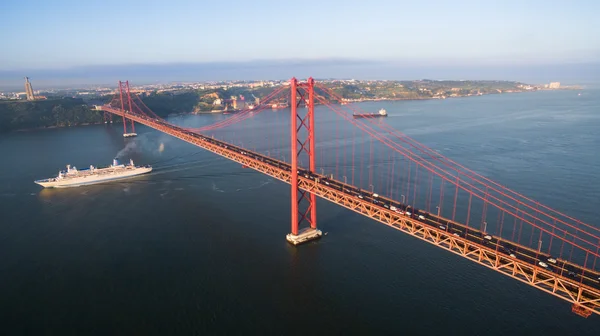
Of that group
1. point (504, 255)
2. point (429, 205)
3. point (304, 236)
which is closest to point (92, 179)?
point (304, 236)

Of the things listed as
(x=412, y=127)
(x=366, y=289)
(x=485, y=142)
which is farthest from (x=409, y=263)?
(x=412, y=127)

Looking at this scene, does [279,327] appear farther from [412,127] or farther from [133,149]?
[412,127]

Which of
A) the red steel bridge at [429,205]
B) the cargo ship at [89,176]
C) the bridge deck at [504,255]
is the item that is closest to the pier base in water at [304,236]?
the red steel bridge at [429,205]

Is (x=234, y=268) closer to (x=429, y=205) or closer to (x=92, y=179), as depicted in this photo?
(x=429, y=205)

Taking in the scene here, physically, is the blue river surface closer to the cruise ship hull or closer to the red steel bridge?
the cruise ship hull

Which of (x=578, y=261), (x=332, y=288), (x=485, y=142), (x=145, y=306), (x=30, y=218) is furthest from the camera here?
(x=485, y=142)

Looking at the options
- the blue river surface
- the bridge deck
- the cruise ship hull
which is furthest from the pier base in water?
the cruise ship hull

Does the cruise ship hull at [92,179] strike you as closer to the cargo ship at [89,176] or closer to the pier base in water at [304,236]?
the cargo ship at [89,176]
